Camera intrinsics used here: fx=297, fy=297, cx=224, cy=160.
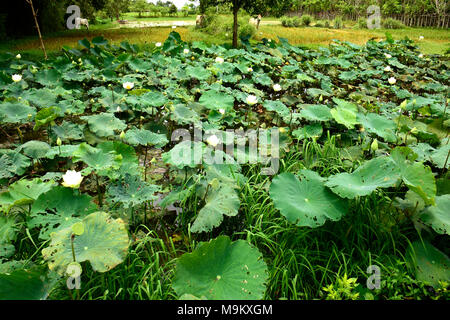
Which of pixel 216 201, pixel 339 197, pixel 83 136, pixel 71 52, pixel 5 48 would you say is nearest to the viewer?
pixel 339 197

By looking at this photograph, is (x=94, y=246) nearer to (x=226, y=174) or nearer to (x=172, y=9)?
(x=226, y=174)

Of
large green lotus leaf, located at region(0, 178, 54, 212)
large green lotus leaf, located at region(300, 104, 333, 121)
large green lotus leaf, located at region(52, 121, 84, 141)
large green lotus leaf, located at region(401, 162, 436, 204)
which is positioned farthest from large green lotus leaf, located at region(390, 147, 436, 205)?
large green lotus leaf, located at region(52, 121, 84, 141)

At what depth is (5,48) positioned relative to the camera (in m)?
7.05

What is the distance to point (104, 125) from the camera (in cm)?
252

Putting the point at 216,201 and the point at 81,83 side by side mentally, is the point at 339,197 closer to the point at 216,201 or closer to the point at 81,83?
the point at 216,201

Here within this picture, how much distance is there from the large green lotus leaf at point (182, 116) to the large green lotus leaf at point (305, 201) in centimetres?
131

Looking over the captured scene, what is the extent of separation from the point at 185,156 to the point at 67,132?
120cm

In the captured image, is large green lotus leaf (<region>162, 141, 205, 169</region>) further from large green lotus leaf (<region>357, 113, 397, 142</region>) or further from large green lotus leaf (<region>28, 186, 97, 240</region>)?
large green lotus leaf (<region>357, 113, 397, 142</region>)

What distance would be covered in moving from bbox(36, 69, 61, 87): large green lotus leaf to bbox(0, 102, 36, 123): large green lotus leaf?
113 cm

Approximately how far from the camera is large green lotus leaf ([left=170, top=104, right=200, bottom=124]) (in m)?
2.74
